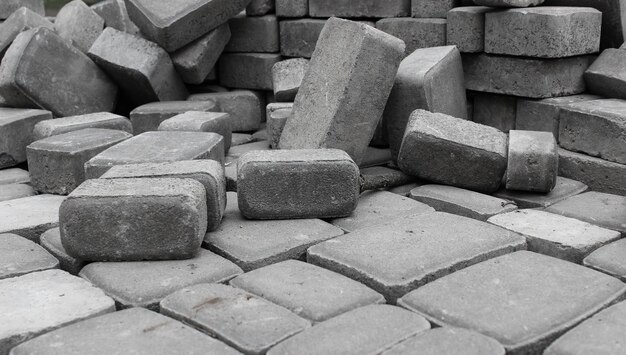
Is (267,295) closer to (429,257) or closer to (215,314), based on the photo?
(215,314)

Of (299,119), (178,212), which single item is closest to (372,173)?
(299,119)

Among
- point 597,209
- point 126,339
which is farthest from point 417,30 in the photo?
point 126,339

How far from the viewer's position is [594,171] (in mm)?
4262

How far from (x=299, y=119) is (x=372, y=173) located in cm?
53

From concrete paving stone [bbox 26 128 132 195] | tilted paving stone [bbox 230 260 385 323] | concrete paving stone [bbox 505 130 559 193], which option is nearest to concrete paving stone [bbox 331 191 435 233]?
concrete paving stone [bbox 505 130 559 193]

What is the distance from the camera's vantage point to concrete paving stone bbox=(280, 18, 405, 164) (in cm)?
418

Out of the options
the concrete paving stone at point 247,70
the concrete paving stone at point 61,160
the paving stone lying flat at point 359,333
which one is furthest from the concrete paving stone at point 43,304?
the concrete paving stone at point 247,70

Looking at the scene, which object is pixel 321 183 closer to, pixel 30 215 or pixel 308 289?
pixel 308 289

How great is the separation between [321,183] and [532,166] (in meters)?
1.13

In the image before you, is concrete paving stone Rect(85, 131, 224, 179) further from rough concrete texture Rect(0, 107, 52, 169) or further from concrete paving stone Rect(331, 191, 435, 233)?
rough concrete texture Rect(0, 107, 52, 169)

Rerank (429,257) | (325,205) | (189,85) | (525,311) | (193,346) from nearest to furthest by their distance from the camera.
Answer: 1. (193,346)
2. (525,311)
3. (429,257)
4. (325,205)
5. (189,85)

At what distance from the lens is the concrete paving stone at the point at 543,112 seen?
180 inches

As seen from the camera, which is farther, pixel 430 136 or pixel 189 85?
pixel 189 85

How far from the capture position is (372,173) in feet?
14.6
